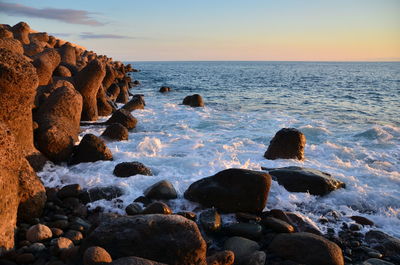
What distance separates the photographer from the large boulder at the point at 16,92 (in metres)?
5.13

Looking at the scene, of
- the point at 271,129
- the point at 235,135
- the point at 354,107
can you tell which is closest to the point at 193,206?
the point at 235,135

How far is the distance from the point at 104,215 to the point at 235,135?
22.1 feet

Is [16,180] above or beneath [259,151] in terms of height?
above

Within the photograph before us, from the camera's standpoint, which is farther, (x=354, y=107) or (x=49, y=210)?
(x=354, y=107)

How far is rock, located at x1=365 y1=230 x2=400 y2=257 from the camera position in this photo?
4262 mm

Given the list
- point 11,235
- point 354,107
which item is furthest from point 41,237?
point 354,107

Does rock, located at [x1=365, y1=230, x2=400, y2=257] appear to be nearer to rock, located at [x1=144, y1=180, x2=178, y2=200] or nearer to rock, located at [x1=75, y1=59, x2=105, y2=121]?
rock, located at [x1=144, y1=180, x2=178, y2=200]

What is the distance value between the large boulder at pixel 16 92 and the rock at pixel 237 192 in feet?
9.71

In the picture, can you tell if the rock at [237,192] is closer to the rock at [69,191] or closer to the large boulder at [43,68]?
the rock at [69,191]

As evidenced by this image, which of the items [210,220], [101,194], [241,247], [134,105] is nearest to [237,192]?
[210,220]

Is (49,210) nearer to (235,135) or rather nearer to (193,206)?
(193,206)

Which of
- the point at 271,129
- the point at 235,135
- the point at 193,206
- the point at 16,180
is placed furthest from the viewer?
the point at 271,129

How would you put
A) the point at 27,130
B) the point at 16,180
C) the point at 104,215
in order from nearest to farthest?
the point at 16,180, the point at 104,215, the point at 27,130

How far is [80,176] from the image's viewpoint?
5930 mm
